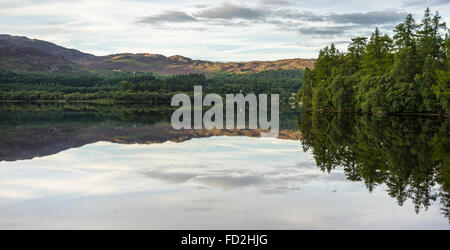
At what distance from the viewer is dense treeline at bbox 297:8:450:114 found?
57188mm

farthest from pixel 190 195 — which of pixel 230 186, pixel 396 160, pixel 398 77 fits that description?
pixel 398 77

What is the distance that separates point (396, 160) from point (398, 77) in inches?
1706

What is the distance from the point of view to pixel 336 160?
898 inches

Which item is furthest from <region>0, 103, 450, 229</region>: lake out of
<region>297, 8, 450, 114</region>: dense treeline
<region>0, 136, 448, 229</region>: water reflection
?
<region>297, 8, 450, 114</region>: dense treeline

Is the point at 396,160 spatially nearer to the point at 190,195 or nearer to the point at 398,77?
the point at 190,195

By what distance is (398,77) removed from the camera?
6169cm

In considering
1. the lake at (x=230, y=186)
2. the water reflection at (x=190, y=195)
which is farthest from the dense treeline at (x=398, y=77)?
the water reflection at (x=190, y=195)

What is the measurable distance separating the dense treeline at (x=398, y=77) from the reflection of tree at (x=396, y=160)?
75.2 ft

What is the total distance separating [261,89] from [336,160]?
171425 mm

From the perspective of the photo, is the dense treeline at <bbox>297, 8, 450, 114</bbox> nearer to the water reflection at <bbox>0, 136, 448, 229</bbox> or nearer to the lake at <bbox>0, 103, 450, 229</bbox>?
the lake at <bbox>0, 103, 450, 229</bbox>

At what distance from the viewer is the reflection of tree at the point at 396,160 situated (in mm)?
15352

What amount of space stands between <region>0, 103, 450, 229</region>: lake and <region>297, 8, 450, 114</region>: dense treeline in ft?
95.7

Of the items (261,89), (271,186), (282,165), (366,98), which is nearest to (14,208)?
(271,186)
